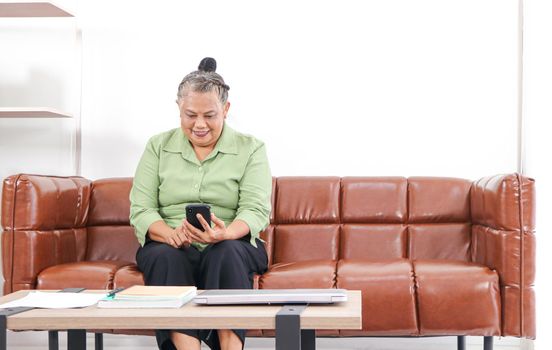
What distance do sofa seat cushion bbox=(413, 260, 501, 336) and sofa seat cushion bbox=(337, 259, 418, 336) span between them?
44mm

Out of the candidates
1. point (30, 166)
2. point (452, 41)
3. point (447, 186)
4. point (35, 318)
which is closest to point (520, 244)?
point (447, 186)

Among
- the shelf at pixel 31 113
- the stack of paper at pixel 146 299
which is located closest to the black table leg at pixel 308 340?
the stack of paper at pixel 146 299

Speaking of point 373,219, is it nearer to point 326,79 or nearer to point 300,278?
point 300,278

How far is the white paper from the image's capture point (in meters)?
2.01

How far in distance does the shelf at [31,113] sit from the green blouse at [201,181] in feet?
2.50

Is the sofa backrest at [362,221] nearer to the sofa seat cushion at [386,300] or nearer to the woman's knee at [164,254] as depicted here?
the sofa seat cushion at [386,300]

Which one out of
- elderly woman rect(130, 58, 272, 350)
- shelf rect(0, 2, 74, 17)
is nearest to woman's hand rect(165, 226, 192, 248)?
elderly woman rect(130, 58, 272, 350)

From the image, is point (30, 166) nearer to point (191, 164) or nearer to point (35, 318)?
point (191, 164)

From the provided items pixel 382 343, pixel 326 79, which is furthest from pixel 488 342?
pixel 326 79

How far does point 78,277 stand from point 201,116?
783 millimetres

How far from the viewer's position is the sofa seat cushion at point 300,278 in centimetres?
309

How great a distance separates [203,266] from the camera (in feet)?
9.27

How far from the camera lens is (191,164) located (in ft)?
10.6

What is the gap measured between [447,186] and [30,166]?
2.08 metres
